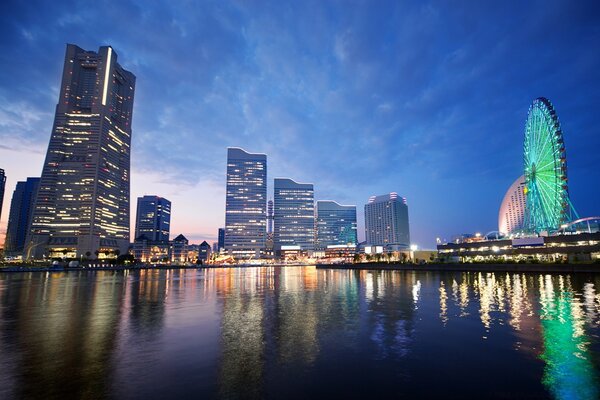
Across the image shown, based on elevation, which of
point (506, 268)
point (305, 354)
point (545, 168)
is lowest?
point (506, 268)

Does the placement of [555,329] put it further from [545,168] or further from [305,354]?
[545,168]

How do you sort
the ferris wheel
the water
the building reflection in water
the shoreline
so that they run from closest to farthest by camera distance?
the water → the building reflection in water → the shoreline → the ferris wheel

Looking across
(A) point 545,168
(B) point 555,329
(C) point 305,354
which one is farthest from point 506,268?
(C) point 305,354

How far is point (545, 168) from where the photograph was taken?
308 ft

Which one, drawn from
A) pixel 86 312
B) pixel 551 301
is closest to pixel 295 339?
pixel 86 312

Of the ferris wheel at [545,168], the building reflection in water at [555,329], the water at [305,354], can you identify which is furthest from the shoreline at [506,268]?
the water at [305,354]

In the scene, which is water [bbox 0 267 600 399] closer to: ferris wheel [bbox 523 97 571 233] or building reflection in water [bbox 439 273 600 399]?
building reflection in water [bbox 439 273 600 399]

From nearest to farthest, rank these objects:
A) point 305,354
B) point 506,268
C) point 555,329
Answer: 1. point 305,354
2. point 555,329
3. point 506,268

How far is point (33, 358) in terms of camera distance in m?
13.4

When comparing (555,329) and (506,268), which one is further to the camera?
(506,268)

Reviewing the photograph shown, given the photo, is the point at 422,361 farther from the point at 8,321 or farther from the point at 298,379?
the point at 8,321

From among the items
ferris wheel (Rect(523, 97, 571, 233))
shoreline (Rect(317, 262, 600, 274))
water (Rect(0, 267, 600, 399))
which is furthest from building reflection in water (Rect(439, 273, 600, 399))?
ferris wheel (Rect(523, 97, 571, 233))

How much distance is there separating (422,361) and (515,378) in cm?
317

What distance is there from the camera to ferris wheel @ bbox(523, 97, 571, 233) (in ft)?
280
